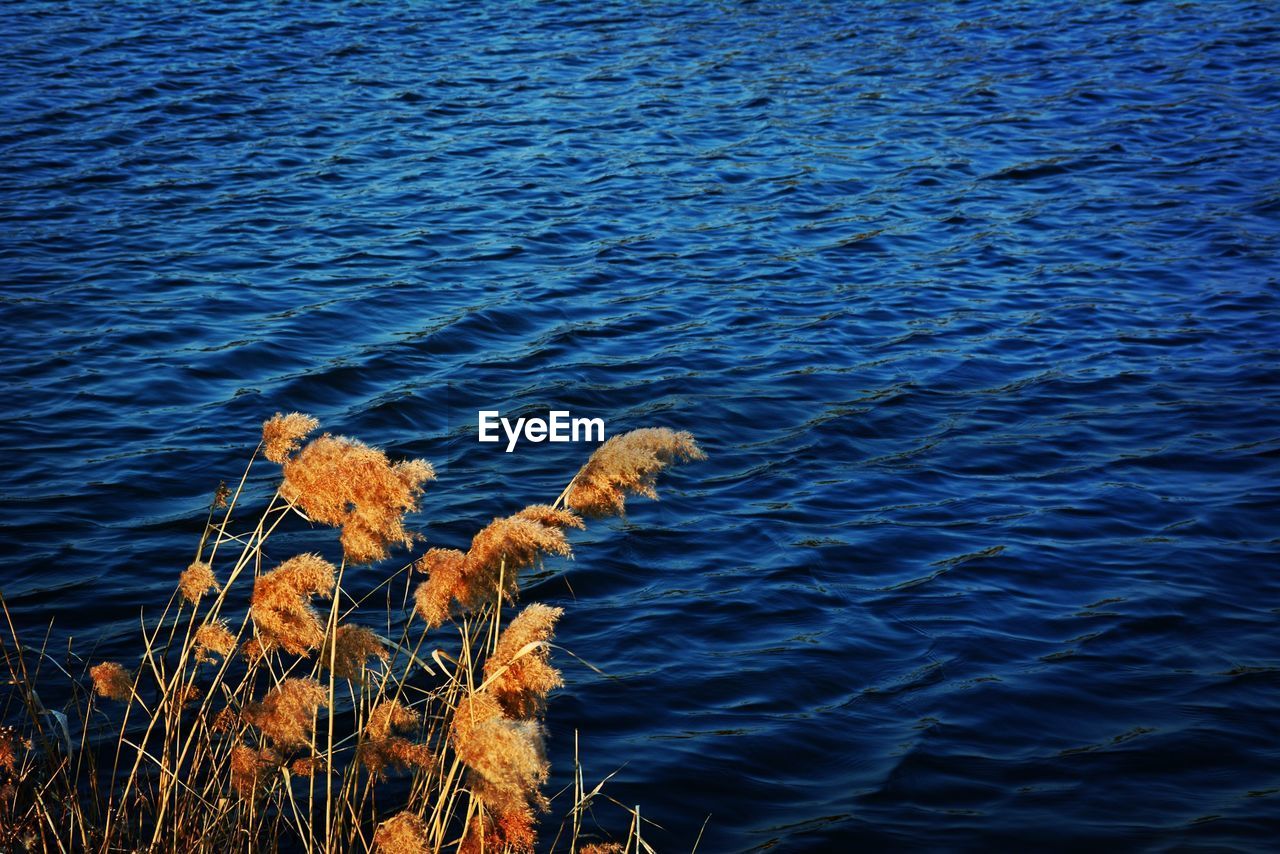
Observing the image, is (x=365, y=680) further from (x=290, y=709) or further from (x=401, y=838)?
Answer: (x=401, y=838)

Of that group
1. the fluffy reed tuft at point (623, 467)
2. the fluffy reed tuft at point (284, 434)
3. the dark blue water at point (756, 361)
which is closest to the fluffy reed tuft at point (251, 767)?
the fluffy reed tuft at point (284, 434)

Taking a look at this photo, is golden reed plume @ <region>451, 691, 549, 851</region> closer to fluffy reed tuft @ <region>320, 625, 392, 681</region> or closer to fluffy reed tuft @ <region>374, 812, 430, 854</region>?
fluffy reed tuft @ <region>374, 812, 430, 854</region>

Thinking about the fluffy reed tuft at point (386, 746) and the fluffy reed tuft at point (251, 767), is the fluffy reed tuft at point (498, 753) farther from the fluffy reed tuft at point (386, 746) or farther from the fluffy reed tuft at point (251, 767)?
the fluffy reed tuft at point (251, 767)

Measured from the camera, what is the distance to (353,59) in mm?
17172

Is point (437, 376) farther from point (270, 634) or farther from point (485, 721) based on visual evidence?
point (485, 721)

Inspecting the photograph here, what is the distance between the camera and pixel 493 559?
315 centimetres

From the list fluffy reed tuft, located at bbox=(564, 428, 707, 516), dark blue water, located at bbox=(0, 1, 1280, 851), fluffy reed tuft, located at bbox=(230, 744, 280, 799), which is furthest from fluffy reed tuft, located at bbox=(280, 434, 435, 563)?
dark blue water, located at bbox=(0, 1, 1280, 851)

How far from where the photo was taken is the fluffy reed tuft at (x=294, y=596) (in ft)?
10.4

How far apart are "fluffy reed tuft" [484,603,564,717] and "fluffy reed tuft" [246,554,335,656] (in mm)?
463

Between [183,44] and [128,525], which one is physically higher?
[183,44]

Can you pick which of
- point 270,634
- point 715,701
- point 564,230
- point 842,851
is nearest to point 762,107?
point 564,230

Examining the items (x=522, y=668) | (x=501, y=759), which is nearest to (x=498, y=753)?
(x=501, y=759)

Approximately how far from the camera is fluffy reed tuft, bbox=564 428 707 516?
3.18 metres

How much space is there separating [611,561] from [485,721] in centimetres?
428
